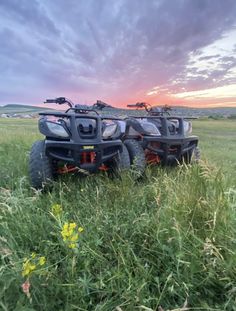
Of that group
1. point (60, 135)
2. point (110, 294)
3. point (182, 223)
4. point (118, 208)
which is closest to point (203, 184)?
point (182, 223)

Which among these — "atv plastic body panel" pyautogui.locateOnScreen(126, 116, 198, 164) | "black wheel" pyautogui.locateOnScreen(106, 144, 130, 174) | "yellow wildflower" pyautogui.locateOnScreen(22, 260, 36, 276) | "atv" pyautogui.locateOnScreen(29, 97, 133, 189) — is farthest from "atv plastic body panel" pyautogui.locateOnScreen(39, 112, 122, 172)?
"yellow wildflower" pyautogui.locateOnScreen(22, 260, 36, 276)

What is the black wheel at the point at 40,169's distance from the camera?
284cm

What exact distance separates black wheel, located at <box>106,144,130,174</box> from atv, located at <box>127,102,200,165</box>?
23.9 inches

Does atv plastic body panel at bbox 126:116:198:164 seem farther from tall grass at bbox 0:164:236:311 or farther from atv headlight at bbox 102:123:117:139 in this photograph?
tall grass at bbox 0:164:236:311

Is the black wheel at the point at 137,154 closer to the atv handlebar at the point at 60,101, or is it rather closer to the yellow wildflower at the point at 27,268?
the atv handlebar at the point at 60,101

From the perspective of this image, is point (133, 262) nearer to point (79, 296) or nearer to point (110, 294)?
point (110, 294)

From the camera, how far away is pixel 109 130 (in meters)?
3.18

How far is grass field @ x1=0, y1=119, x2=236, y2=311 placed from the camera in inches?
57.9

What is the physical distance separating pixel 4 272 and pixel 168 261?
1.08 m

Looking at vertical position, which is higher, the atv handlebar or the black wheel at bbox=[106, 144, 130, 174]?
the atv handlebar

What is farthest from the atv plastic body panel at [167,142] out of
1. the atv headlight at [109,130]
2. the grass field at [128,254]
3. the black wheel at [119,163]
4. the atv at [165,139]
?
the grass field at [128,254]

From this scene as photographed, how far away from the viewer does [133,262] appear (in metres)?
1.72

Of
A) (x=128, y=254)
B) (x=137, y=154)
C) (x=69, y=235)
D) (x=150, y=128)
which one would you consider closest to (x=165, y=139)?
(x=150, y=128)

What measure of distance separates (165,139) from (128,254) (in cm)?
219
